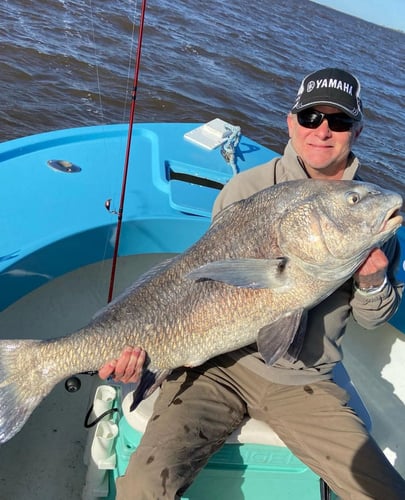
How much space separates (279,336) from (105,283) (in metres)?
1.88

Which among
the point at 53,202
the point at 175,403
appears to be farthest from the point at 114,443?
the point at 53,202

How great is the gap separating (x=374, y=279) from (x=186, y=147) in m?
2.33

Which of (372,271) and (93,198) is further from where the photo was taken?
(93,198)

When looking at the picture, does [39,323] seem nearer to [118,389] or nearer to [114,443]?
[118,389]

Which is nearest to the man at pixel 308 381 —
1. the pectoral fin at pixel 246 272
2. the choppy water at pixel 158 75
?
the pectoral fin at pixel 246 272

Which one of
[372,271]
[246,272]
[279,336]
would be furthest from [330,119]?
[279,336]

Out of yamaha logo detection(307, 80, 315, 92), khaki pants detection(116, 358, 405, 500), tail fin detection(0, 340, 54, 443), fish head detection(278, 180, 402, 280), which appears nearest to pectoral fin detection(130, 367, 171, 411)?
khaki pants detection(116, 358, 405, 500)

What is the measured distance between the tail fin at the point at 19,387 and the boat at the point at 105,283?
515 mm

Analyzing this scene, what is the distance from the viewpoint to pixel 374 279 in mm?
2373

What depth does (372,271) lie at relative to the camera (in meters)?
2.31

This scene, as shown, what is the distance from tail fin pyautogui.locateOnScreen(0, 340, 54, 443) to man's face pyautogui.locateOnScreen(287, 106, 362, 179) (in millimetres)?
1661

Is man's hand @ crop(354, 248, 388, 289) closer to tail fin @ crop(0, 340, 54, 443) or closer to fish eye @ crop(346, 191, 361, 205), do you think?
fish eye @ crop(346, 191, 361, 205)

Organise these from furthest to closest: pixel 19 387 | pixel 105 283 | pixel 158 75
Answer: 1. pixel 158 75
2. pixel 105 283
3. pixel 19 387

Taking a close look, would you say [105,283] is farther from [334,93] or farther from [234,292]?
[334,93]
